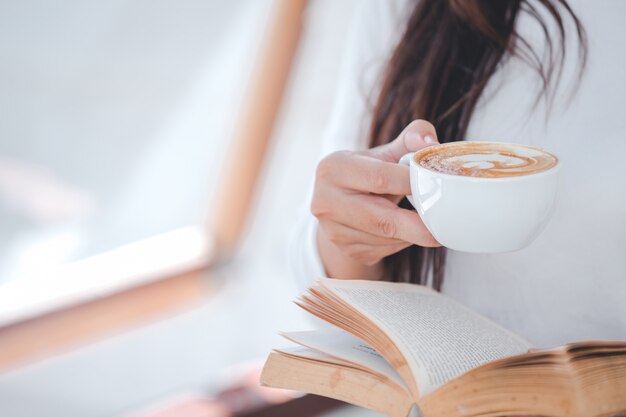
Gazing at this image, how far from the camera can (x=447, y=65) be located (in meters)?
1.00

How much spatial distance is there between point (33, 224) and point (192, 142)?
0.55 metres

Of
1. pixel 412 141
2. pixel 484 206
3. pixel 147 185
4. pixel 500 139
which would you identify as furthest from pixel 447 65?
pixel 147 185

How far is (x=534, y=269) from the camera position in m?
0.91

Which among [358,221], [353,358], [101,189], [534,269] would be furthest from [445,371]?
[101,189]

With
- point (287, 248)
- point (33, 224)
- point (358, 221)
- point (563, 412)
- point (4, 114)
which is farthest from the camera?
point (33, 224)

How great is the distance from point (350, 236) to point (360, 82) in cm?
35

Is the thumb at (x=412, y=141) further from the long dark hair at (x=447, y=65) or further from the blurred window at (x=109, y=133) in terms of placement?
the blurred window at (x=109, y=133)

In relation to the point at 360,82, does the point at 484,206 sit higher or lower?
lower

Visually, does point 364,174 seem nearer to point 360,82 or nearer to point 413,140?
point 413,140

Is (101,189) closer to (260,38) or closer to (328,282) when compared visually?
(260,38)

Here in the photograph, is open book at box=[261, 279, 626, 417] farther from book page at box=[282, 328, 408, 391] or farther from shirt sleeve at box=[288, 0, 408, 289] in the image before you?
shirt sleeve at box=[288, 0, 408, 289]

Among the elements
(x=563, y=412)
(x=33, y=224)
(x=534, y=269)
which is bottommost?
(x=563, y=412)

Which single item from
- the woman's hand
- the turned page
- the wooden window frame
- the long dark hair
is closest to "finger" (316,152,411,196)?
the woman's hand

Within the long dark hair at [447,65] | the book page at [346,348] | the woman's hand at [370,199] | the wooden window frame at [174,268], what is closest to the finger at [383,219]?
the woman's hand at [370,199]
